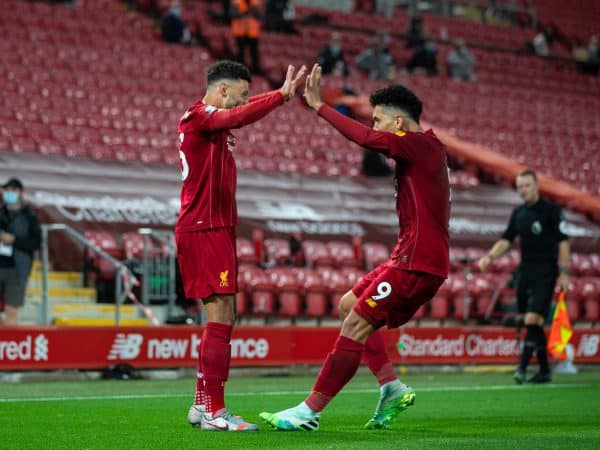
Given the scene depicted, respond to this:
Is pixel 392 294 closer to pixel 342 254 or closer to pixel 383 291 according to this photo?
pixel 383 291

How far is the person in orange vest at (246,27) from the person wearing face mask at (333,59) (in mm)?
2095

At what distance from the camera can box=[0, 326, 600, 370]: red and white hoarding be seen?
1286 cm

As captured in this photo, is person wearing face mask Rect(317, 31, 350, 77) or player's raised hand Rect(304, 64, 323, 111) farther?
person wearing face mask Rect(317, 31, 350, 77)

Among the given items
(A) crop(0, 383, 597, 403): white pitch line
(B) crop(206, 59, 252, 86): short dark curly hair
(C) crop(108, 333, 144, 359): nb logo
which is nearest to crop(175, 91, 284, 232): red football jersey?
(B) crop(206, 59, 252, 86): short dark curly hair

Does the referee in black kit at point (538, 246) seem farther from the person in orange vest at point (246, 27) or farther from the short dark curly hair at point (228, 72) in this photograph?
the person in orange vest at point (246, 27)

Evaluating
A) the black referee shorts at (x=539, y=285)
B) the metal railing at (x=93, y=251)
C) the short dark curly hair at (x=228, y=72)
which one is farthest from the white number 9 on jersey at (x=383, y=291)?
the metal railing at (x=93, y=251)

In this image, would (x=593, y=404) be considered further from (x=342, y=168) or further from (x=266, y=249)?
(x=342, y=168)

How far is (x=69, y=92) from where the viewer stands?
22844 mm

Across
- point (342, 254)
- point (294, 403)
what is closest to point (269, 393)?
point (294, 403)

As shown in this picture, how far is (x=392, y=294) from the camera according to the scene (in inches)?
291

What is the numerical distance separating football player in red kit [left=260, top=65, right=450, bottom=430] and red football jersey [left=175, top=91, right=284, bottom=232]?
0.76 metres

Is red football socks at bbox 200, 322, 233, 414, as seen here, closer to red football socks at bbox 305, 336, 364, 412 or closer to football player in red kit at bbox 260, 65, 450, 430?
football player in red kit at bbox 260, 65, 450, 430

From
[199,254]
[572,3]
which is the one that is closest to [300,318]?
[199,254]

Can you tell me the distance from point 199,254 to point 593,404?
4169 mm
